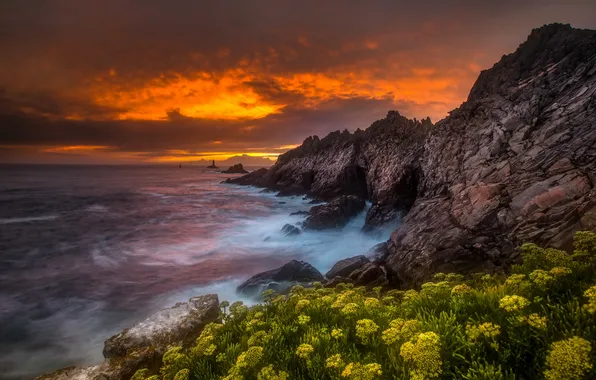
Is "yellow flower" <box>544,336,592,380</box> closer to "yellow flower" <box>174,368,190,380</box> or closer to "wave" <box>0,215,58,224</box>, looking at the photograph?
"yellow flower" <box>174,368,190,380</box>

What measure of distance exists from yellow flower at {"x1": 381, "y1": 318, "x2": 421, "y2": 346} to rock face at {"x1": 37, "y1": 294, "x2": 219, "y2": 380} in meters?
6.88

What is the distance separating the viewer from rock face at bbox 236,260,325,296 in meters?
16.8

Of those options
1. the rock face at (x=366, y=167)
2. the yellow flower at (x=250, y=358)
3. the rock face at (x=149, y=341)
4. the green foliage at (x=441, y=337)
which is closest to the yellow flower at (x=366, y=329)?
the green foliage at (x=441, y=337)

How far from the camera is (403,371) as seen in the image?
3795 millimetres

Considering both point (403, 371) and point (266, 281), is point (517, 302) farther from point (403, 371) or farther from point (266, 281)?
point (266, 281)

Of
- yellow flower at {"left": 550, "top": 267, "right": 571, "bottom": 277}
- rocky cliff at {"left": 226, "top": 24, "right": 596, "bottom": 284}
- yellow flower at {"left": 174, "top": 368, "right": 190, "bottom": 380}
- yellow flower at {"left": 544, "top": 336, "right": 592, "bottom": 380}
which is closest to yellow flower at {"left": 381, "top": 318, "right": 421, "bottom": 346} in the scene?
yellow flower at {"left": 544, "top": 336, "right": 592, "bottom": 380}

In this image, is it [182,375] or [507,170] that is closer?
[182,375]

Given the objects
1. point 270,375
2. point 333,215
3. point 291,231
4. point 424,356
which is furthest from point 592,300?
point 333,215

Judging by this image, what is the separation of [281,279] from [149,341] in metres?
8.37

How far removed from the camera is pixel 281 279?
56.1 feet

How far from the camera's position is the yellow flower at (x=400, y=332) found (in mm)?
4083

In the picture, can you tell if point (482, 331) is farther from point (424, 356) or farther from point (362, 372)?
point (362, 372)

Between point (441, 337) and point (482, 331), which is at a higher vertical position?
point (482, 331)

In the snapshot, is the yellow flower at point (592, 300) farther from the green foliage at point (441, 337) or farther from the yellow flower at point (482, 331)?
the yellow flower at point (482, 331)
